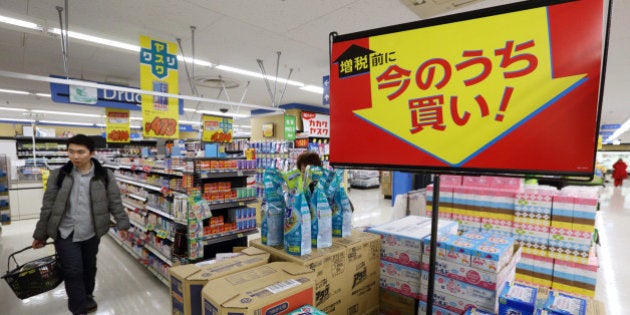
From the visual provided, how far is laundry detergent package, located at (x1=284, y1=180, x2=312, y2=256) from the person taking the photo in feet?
4.57

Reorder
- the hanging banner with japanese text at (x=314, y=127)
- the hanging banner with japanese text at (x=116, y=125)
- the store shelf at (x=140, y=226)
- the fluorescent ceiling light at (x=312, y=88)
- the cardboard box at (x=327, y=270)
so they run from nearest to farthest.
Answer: the cardboard box at (x=327, y=270) < the store shelf at (x=140, y=226) < the hanging banner with japanese text at (x=116, y=125) < the fluorescent ceiling light at (x=312, y=88) < the hanging banner with japanese text at (x=314, y=127)

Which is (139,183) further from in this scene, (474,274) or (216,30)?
(474,274)

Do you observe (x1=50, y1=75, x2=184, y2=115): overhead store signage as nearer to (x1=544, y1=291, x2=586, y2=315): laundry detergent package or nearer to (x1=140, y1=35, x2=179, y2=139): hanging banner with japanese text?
(x1=140, y1=35, x2=179, y2=139): hanging banner with japanese text

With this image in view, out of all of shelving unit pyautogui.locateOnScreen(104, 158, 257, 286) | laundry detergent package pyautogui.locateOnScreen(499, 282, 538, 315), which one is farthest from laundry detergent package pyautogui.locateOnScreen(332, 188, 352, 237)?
shelving unit pyautogui.locateOnScreen(104, 158, 257, 286)

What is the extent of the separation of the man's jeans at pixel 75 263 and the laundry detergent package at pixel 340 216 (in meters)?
2.74

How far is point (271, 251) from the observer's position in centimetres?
153

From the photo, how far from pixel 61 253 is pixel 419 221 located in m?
3.28

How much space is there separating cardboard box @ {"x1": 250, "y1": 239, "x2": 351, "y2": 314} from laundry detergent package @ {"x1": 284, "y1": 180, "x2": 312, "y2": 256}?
0.04 m

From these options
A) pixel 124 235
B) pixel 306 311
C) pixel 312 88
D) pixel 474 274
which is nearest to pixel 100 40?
pixel 124 235

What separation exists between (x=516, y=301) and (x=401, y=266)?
0.52 meters

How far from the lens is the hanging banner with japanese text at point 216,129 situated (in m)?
7.91

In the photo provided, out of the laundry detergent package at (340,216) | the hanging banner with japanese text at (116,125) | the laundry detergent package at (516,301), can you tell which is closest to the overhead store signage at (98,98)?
the hanging banner with japanese text at (116,125)

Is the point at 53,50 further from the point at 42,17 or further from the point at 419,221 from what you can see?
the point at 419,221

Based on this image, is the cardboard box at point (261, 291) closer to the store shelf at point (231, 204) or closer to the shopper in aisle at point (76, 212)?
the shopper in aisle at point (76, 212)
